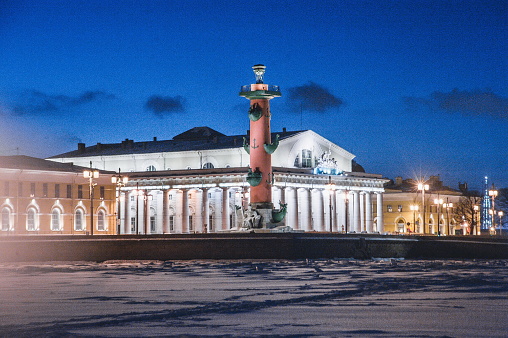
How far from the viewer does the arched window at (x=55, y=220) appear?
298 ft

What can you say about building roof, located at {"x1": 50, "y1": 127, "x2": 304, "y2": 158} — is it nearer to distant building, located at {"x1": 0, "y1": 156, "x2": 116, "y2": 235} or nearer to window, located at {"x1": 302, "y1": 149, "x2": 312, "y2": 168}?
window, located at {"x1": 302, "y1": 149, "x2": 312, "y2": 168}

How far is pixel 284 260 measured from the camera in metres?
57.3

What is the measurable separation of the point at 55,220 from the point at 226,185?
65.0ft

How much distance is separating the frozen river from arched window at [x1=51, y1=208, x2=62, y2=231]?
177 ft

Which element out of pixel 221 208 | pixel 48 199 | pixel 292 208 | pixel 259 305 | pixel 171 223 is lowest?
pixel 259 305

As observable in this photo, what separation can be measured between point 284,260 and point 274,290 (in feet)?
92.2

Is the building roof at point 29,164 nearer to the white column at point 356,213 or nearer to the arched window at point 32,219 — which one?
the arched window at point 32,219

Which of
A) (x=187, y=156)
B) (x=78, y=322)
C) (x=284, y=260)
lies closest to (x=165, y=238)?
(x=284, y=260)

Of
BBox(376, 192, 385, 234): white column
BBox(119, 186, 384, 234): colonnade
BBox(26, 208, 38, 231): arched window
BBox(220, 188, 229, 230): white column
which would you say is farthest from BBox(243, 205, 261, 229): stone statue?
BBox(376, 192, 385, 234): white column

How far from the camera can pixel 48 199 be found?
90250 millimetres

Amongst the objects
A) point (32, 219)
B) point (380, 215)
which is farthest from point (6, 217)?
point (380, 215)

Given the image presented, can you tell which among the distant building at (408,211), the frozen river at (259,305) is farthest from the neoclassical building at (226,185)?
the frozen river at (259,305)

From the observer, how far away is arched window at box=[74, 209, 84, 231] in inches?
3664

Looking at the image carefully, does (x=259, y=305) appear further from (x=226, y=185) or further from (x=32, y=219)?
(x=226, y=185)
